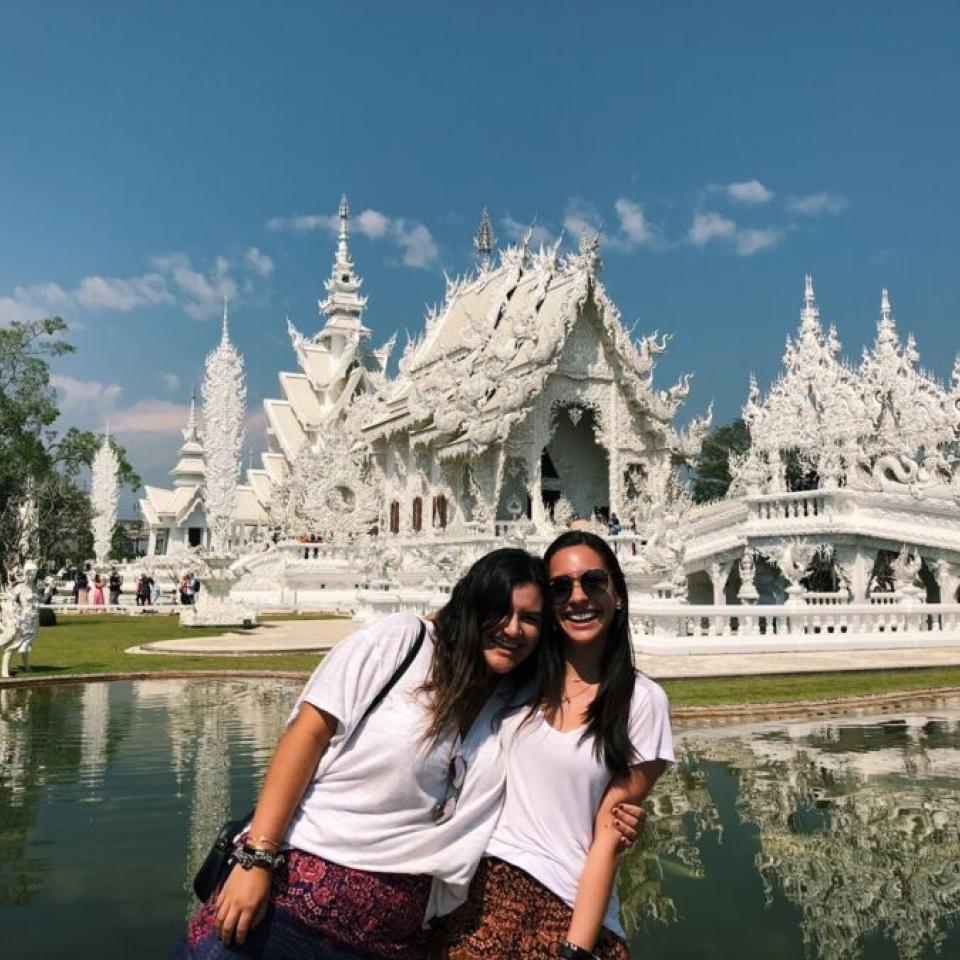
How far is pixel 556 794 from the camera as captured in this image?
2398mm

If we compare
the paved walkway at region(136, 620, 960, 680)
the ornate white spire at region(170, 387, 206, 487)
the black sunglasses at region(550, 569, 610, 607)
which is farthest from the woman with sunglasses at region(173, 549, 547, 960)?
the ornate white spire at region(170, 387, 206, 487)

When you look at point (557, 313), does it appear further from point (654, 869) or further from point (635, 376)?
point (654, 869)

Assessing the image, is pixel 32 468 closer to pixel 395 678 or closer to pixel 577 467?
pixel 577 467

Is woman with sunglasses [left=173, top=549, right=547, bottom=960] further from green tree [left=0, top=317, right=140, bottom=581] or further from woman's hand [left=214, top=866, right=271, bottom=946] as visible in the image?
green tree [left=0, top=317, right=140, bottom=581]

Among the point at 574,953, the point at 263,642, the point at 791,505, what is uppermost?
the point at 791,505

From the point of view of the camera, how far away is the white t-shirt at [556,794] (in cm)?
238

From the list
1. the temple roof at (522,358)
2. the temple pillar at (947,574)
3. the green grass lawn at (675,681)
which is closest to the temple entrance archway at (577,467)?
the temple roof at (522,358)

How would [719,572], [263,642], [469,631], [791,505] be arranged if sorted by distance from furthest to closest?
1. [719,572]
2. [791,505]
3. [263,642]
4. [469,631]

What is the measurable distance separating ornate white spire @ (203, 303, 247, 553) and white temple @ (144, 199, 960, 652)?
6.73 feet

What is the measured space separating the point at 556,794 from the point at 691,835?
3155mm

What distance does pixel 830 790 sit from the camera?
20.2 feet

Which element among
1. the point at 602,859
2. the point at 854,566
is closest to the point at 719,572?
the point at 854,566

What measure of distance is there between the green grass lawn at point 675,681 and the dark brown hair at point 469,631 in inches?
284

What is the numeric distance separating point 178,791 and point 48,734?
8.70 feet
